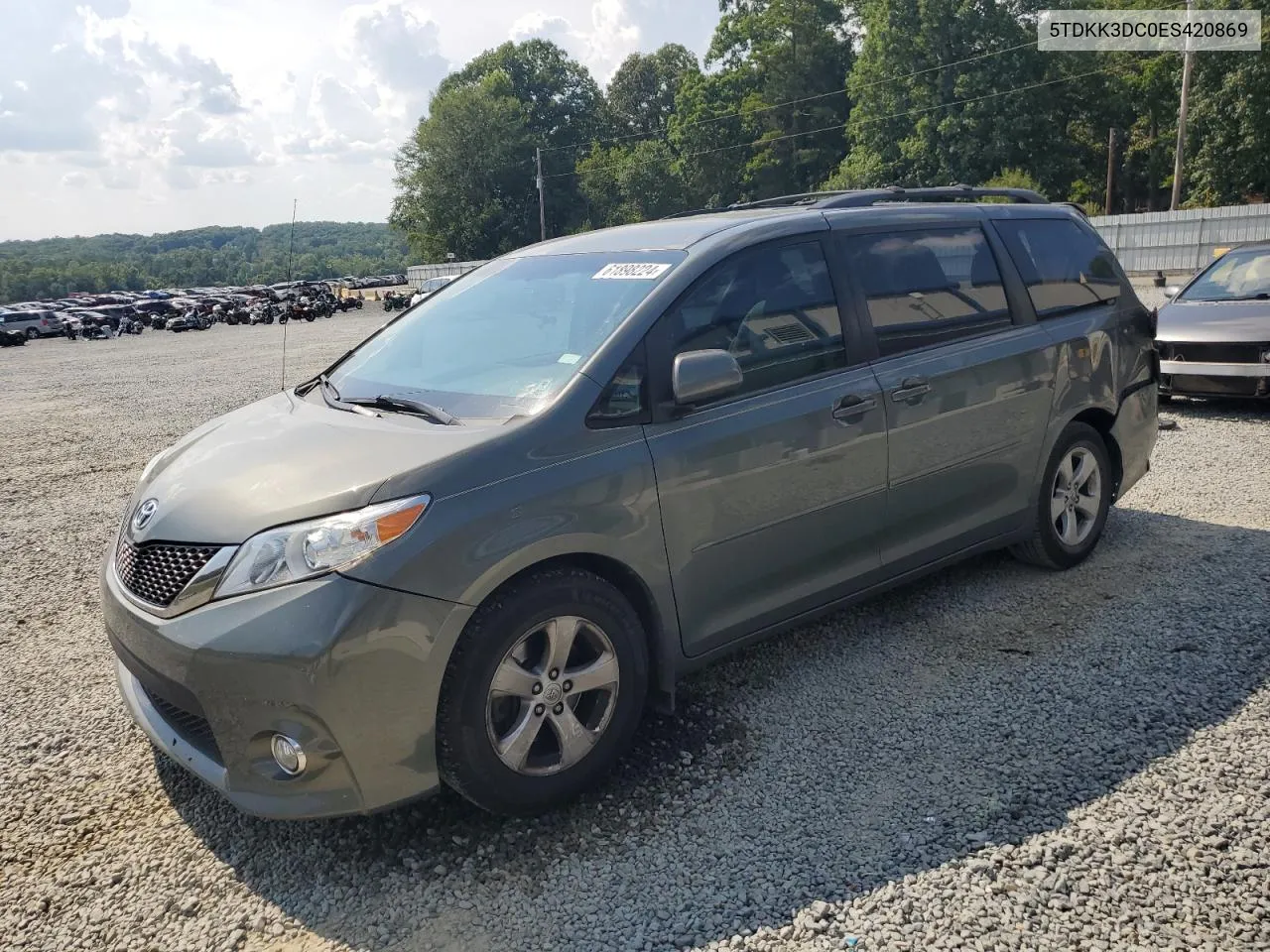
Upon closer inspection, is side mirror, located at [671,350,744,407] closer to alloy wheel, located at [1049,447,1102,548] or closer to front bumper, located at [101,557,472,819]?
front bumper, located at [101,557,472,819]

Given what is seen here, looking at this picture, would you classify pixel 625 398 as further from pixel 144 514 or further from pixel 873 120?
pixel 873 120

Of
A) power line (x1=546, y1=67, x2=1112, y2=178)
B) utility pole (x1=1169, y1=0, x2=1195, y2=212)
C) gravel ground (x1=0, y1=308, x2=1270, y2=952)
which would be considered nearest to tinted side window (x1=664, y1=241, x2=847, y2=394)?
gravel ground (x1=0, y1=308, x2=1270, y2=952)

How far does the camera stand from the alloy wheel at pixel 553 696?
2.93 meters

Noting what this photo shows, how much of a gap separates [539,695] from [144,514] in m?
1.49

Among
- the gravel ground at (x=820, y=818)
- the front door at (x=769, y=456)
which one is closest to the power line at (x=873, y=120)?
the gravel ground at (x=820, y=818)

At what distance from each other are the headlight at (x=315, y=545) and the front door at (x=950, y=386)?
6.93 ft

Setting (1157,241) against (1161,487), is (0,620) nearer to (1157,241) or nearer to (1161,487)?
(1161,487)

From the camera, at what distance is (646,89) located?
91750 millimetres

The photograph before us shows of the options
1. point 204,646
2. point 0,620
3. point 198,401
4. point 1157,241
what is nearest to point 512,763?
point 204,646

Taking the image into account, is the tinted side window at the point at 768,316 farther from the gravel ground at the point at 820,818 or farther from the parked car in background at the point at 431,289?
the parked car in background at the point at 431,289

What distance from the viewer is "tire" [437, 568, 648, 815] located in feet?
9.23

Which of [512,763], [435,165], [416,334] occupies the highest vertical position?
[435,165]

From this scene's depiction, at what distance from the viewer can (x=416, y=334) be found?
4.08 m

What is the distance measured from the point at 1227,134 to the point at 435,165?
5250 cm
